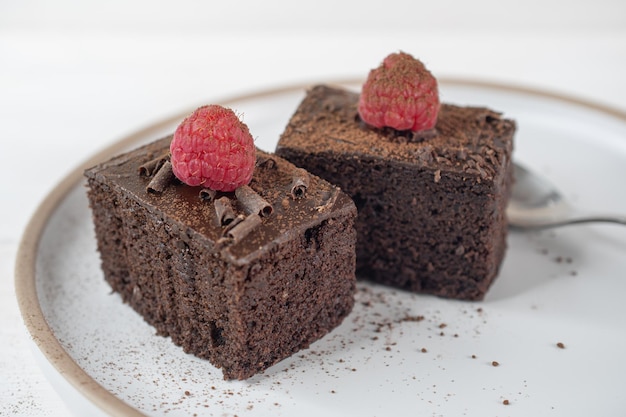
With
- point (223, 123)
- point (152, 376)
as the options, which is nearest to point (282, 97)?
point (223, 123)

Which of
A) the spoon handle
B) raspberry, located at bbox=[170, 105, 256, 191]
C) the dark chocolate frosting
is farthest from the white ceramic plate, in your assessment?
raspberry, located at bbox=[170, 105, 256, 191]

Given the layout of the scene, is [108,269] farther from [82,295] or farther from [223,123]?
[223,123]

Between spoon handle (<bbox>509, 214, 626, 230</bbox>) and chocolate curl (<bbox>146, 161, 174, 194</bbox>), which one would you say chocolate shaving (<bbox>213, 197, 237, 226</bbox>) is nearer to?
chocolate curl (<bbox>146, 161, 174, 194</bbox>)


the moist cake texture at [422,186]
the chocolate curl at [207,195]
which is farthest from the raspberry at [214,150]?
the moist cake texture at [422,186]

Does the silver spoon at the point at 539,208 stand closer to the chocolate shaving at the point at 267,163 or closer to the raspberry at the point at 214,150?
the chocolate shaving at the point at 267,163

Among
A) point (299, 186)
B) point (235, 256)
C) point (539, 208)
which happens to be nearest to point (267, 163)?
point (299, 186)

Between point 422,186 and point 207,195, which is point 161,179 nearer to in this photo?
point 207,195
